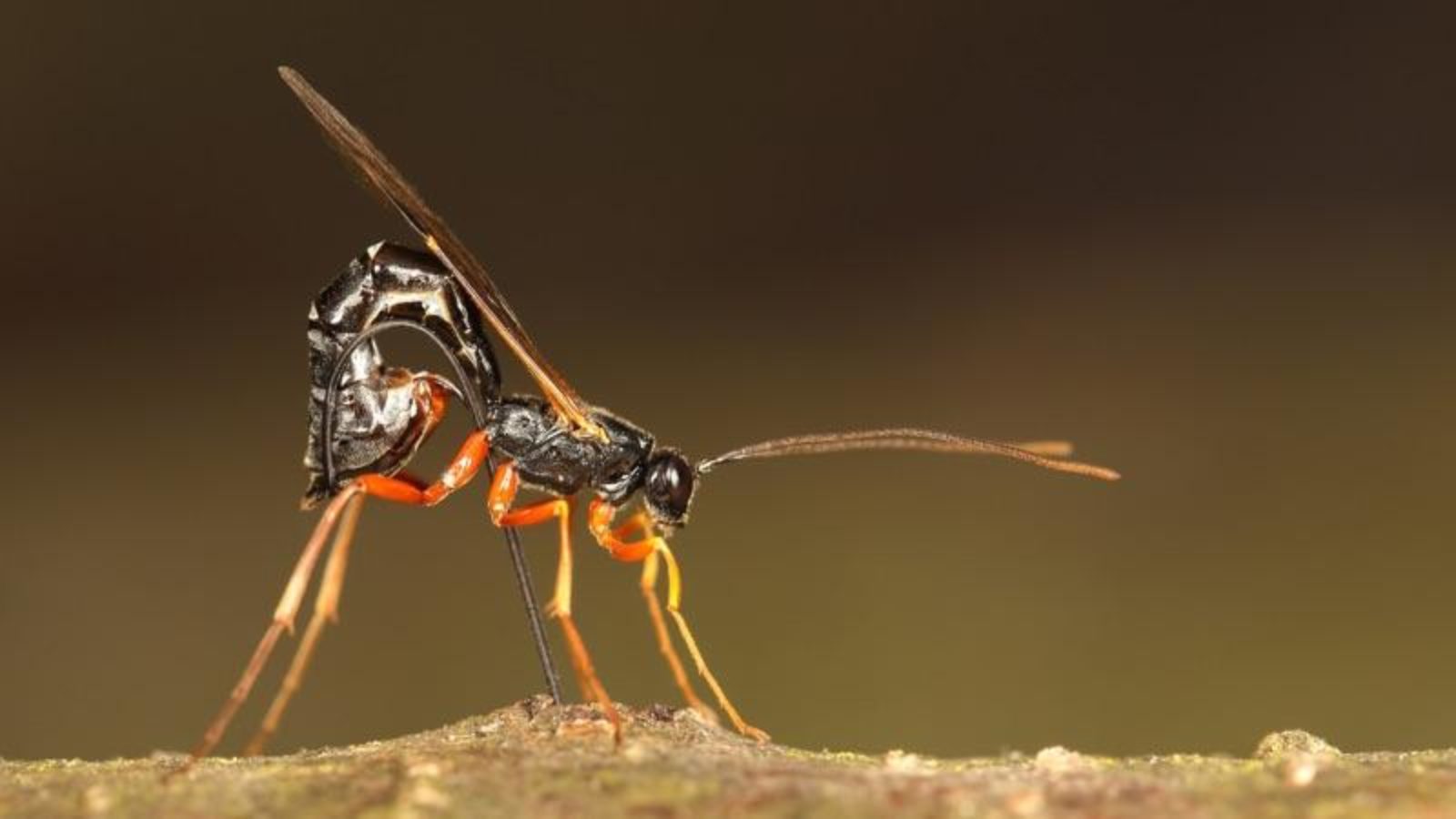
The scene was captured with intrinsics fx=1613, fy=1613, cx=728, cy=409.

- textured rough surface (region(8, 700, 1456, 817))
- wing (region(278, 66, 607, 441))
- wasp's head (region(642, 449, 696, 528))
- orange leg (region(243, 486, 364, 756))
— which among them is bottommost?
textured rough surface (region(8, 700, 1456, 817))

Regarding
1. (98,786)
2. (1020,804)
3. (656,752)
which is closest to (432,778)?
(656,752)

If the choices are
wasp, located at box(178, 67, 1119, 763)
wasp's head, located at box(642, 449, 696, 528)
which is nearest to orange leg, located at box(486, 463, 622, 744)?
wasp, located at box(178, 67, 1119, 763)

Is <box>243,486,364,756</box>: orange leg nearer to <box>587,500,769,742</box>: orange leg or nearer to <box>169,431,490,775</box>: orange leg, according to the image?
<box>169,431,490,775</box>: orange leg

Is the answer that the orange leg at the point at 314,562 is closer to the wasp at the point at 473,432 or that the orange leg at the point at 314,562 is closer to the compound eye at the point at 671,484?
the wasp at the point at 473,432

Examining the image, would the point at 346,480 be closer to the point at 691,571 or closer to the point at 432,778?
the point at 432,778

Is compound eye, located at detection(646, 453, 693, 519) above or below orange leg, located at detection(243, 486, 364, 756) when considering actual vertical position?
above

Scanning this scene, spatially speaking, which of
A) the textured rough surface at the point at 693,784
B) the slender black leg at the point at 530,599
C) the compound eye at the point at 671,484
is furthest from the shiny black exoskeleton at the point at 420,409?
the textured rough surface at the point at 693,784

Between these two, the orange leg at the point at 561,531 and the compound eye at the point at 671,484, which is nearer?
the orange leg at the point at 561,531
